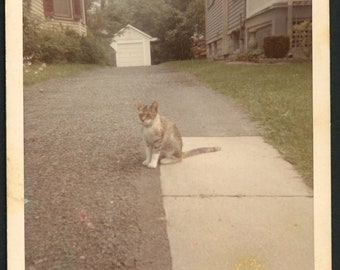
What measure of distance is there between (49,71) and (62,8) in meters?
0.30

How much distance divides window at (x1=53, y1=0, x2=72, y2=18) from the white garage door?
10.4 inches

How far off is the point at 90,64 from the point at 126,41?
9.6 inches

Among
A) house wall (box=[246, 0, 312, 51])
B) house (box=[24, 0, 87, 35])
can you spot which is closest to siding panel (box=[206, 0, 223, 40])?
house wall (box=[246, 0, 312, 51])

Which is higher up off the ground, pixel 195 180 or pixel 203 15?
pixel 203 15

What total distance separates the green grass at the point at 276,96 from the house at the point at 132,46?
139 millimetres

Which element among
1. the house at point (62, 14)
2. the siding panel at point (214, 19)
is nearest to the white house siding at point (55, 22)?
the house at point (62, 14)

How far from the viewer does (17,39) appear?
56.9 inches

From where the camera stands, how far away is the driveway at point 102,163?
4.56 ft

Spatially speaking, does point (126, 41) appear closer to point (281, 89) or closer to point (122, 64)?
point (122, 64)

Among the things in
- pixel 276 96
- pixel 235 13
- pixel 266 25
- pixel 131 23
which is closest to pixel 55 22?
pixel 131 23

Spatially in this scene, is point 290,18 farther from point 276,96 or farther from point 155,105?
point 155,105

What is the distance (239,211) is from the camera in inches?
60.2

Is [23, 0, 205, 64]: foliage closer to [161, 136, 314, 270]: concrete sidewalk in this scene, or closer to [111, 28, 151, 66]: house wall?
[111, 28, 151, 66]: house wall

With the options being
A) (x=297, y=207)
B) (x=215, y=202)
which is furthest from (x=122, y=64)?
(x=297, y=207)
